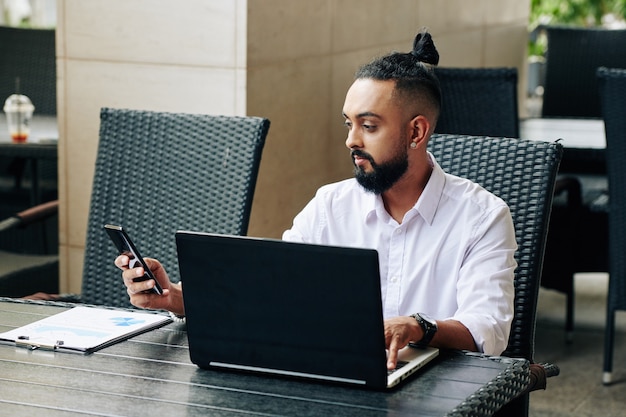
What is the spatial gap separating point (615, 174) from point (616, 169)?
0.06ft

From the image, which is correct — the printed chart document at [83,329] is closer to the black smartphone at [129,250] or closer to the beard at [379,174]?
the black smartphone at [129,250]

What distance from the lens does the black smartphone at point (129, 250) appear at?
2078mm

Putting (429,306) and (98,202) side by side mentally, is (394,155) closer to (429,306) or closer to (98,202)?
(429,306)

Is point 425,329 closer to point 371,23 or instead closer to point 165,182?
point 165,182

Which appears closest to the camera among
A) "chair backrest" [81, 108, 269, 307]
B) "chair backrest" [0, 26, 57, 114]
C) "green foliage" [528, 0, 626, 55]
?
"chair backrest" [81, 108, 269, 307]

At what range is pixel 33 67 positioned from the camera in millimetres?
4883

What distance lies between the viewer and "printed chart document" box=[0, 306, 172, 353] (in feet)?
6.56

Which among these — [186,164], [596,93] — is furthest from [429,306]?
[596,93]

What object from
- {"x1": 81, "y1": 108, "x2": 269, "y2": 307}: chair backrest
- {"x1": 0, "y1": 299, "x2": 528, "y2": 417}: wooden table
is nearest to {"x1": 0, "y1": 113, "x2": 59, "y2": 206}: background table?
{"x1": 81, "y1": 108, "x2": 269, "y2": 307}: chair backrest

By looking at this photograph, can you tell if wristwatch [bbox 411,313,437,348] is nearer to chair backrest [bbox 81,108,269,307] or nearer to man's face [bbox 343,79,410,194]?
man's face [bbox 343,79,410,194]

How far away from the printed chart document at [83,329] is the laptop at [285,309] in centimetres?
25

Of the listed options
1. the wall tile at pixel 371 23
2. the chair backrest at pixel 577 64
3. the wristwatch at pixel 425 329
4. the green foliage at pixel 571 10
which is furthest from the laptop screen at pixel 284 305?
the green foliage at pixel 571 10

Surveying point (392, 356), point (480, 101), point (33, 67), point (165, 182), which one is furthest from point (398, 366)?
point (33, 67)

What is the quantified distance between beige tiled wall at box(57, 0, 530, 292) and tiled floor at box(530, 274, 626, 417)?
3.60 ft
